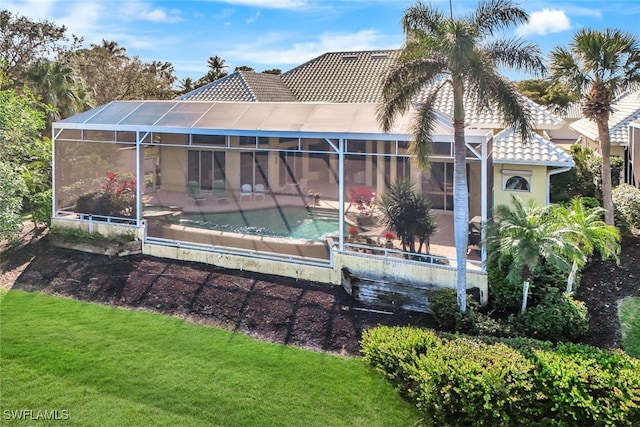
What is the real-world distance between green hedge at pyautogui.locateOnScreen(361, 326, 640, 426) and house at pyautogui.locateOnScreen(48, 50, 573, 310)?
13.4 feet

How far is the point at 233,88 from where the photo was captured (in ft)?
96.6

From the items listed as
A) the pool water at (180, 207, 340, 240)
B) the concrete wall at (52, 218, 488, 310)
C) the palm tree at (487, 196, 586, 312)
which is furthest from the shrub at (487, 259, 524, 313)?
the pool water at (180, 207, 340, 240)

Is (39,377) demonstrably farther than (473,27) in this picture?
No

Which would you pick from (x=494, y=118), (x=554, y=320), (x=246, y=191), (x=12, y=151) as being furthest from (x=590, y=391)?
(x=12, y=151)

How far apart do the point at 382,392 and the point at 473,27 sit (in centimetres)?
869

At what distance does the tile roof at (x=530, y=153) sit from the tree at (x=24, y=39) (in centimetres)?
3438

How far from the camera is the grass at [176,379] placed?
10.1 metres

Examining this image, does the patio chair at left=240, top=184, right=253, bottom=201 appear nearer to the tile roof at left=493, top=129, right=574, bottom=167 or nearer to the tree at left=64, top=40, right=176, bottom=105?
the tile roof at left=493, top=129, right=574, bottom=167

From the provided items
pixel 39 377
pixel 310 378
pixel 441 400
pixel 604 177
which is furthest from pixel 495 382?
pixel 604 177

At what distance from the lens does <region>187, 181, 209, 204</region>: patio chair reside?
2289 centimetres

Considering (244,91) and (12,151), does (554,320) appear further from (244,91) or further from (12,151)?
(244,91)

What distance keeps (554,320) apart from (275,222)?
10763mm

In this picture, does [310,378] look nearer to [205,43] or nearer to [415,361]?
[415,361]

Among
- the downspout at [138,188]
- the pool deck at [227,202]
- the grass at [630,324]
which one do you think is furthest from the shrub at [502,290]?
the downspout at [138,188]
